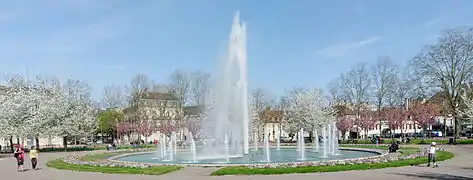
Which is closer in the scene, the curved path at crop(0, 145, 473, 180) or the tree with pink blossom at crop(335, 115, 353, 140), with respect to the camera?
the curved path at crop(0, 145, 473, 180)

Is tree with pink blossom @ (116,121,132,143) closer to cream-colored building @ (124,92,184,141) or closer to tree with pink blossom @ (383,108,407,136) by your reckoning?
cream-colored building @ (124,92,184,141)

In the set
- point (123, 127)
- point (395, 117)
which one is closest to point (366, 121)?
point (395, 117)

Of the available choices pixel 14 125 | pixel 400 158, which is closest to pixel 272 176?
pixel 400 158

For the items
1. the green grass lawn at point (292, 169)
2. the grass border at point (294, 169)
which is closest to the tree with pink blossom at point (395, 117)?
the grass border at point (294, 169)

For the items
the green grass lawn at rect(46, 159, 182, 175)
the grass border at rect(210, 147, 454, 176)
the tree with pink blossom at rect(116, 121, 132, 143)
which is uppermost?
the grass border at rect(210, 147, 454, 176)

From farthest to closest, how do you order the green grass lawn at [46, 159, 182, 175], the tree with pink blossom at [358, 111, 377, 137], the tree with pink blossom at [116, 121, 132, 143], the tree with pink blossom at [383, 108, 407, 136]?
the tree with pink blossom at [116, 121, 132, 143], the tree with pink blossom at [383, 108, 407, 136], the tree with pink blossom at [358, 111, 377, 137], the green grass lawn at [46, 159, 182, 175]

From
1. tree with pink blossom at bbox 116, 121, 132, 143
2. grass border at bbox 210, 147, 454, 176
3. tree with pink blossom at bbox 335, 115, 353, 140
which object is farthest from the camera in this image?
tree with pink blossom at bbox 116, 121, 132, 143

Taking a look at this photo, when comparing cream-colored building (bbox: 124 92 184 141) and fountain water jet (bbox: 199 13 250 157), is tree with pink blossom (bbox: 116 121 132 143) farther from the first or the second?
fountain water jet (bbox: 199 13 250 157)

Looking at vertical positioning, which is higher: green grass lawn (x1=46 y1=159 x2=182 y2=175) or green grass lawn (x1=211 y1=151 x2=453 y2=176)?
green grass lawn (x1=211 y1=151 x2=453 y2=176)

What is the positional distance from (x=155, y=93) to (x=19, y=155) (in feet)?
190

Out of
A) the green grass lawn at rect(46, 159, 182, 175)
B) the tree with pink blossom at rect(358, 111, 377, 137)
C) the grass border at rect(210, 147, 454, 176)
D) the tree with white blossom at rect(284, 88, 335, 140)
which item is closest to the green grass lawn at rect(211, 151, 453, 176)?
the grass border at rect(210, 147, 454, 176)

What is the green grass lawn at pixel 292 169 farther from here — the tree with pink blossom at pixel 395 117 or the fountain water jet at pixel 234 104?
the tree with pink blossom at pixel 395 117

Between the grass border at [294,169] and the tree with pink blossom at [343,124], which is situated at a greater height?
the grass border at [294,169]

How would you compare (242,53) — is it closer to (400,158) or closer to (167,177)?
(400,158)
